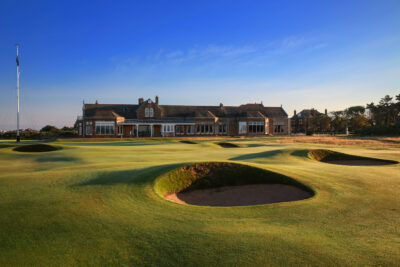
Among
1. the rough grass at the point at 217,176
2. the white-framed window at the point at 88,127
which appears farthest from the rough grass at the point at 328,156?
the white-framed window at the point at 88,127

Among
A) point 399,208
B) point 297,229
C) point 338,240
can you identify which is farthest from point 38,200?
point 399,208

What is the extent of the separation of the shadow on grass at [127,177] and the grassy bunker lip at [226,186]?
0.38 metres

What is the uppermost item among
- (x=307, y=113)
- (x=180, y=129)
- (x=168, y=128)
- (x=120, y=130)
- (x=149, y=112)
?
(x=307, y=113)

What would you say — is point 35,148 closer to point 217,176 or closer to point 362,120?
→ point 217,176

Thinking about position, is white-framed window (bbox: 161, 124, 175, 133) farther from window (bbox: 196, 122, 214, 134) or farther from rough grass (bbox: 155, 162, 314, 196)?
rough grass (bbox: 155, 162, 314, 196)

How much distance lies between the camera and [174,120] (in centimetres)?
4962

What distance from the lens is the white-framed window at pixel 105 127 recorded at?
4394 cm

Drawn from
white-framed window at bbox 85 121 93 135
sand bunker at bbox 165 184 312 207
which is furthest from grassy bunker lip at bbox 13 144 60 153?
white-framed window at bbox 85 121 93 135

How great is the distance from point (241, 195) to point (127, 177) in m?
4.13

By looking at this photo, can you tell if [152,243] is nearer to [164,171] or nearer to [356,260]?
[356,260]

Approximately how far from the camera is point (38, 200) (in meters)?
5.74

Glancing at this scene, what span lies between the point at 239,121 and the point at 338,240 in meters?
49.0

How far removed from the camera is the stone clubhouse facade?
44438 millimetres

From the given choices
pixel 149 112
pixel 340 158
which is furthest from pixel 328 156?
pixel 149 112
